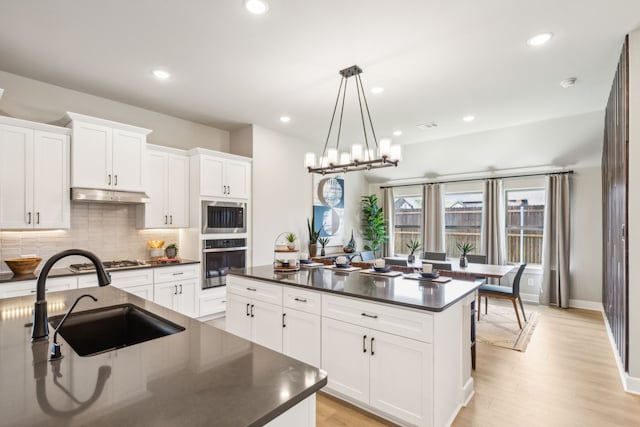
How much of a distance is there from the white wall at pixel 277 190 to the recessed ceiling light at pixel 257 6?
2823 mm

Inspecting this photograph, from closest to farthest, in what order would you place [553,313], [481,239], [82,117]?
[82,117] < [553,313] < [481,239]

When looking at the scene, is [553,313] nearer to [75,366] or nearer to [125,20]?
[75,366]

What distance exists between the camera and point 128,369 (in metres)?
1.05

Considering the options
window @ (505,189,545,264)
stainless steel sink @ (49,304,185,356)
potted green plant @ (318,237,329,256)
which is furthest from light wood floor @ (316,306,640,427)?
potted green plant @ (318,237,329,256)

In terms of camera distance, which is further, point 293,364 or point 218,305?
point 218,305

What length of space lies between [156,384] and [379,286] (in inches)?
73.3

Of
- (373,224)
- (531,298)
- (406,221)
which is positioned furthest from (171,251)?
(531,298)

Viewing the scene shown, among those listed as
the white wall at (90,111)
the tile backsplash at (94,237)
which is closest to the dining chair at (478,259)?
the white wall at (90,111)

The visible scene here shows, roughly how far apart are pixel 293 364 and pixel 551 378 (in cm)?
307

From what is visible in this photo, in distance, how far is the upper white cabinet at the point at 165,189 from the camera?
13.8 feet

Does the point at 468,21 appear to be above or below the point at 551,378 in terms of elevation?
above

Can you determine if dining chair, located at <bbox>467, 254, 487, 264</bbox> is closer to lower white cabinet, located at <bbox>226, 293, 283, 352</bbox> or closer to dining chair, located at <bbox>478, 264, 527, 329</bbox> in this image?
dining chair, located at <bbox>478, 264, 527, 329</bbox>

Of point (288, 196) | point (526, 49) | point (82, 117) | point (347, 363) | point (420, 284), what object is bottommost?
point (347, 363)

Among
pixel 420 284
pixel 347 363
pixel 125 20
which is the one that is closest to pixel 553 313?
pixel 420 284
